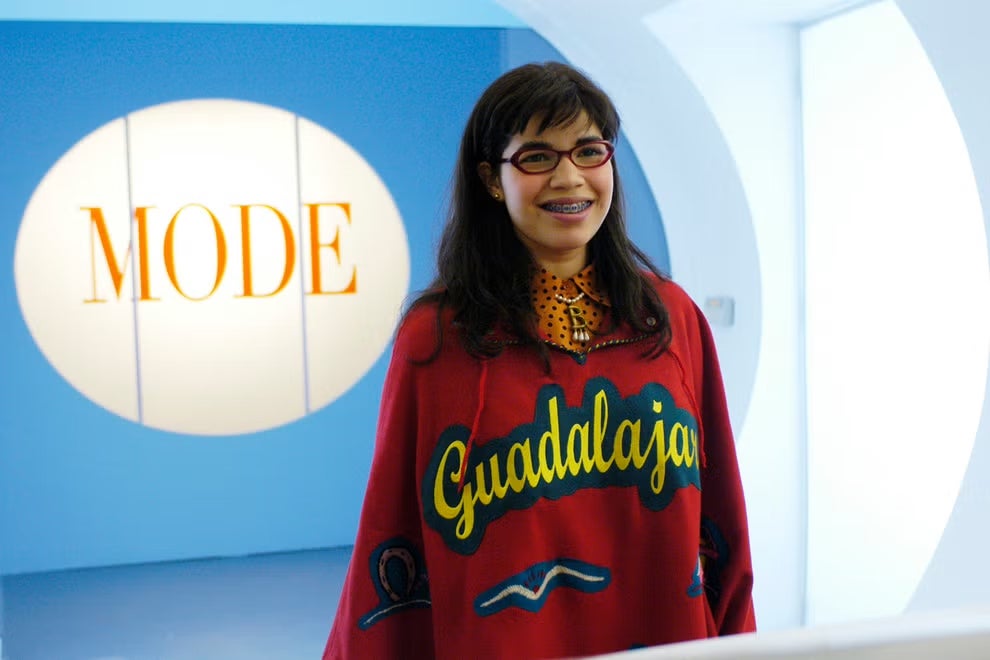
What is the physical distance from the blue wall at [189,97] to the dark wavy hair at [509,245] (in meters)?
3.17

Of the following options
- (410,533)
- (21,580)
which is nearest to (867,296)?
(410,533)

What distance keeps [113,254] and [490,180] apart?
12.6ft

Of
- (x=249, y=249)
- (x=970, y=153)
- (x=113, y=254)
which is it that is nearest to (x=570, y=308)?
(x=970, y=153)

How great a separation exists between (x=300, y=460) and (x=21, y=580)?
1.34m

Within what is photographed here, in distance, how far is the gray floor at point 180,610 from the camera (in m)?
4.29

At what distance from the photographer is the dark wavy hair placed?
5.08 ft

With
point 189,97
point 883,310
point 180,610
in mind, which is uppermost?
point 189,97

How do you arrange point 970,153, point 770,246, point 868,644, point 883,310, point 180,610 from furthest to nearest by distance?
point 180,610 → point 770,246 → point 883,310 → point 970,153 → point 868,644

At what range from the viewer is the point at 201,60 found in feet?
16.7

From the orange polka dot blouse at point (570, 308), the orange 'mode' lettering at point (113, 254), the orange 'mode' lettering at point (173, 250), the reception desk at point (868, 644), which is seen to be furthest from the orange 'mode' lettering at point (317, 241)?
the reception desk at point (868, 644)

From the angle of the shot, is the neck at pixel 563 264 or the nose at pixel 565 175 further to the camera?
the neck at pixel 563 264

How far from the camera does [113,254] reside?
199 inches

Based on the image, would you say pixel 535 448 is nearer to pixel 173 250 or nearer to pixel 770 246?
pixel 770 246

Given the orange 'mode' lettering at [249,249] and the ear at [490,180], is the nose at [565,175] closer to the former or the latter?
the ear at [490,180]
